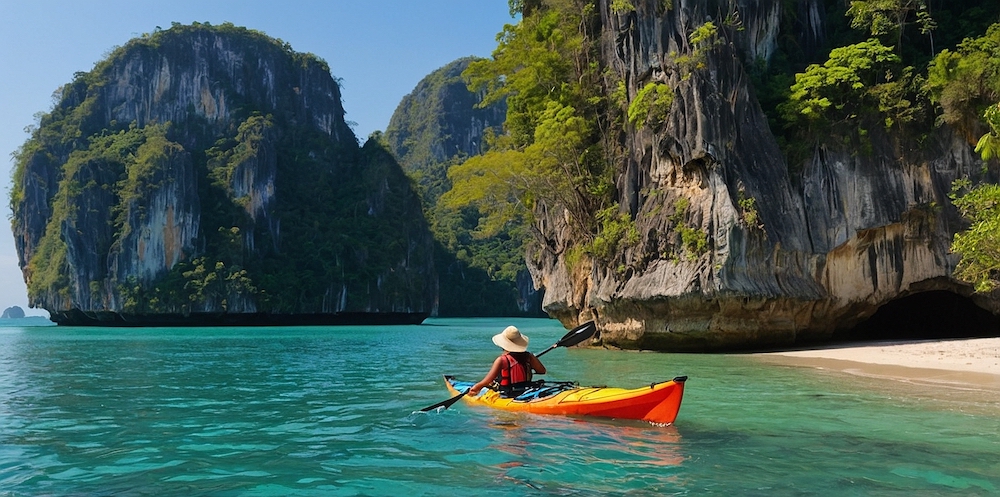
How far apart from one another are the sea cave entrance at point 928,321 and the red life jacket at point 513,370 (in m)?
15.5

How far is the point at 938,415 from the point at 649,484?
15.7ft

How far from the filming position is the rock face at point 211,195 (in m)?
63.7

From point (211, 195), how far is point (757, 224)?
64.7 metres

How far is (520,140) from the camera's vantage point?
79.9ft

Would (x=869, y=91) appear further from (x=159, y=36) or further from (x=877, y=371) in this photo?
(x=159, y=36)

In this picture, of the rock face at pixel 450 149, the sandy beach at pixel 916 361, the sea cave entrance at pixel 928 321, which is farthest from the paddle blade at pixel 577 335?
the rock face at pixel 450 149

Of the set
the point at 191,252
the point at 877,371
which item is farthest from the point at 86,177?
the point at 877,371

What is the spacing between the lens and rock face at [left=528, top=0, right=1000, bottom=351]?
1784cm

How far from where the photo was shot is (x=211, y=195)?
7175 cm

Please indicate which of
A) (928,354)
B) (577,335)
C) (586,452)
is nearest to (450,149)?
(928,354)

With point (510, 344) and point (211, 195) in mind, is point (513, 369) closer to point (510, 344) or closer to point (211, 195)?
point (510, 344)

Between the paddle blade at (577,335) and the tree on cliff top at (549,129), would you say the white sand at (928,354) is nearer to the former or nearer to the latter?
the paddle blade at (577,335)

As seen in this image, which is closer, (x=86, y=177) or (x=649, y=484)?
(x=649, y=484)

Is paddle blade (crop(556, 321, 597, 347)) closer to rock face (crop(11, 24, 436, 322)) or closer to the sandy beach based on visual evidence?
the sandy beach
